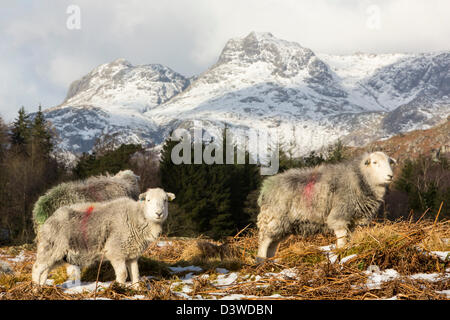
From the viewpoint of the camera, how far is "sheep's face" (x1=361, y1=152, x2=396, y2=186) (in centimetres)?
852

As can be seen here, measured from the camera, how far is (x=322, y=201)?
8406 mm

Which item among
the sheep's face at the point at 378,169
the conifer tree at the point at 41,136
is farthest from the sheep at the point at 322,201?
the conifer tree at the point at 41,136

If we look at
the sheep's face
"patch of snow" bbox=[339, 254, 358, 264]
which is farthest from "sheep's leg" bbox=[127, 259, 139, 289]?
the sheep's face

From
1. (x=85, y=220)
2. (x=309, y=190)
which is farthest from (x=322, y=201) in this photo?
(x=85, y=220)

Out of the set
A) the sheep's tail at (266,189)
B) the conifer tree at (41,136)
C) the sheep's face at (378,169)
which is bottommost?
the sheep's tail at (266,189)

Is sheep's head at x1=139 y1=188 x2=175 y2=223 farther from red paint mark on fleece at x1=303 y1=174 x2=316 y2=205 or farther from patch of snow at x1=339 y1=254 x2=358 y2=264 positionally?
red paint mark on fleece at x1=303 y1=174 x2=316 y2=205

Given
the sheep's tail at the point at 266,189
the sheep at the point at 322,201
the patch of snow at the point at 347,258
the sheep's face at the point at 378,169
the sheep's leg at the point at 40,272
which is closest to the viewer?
the patch of snow at the point at 347,258

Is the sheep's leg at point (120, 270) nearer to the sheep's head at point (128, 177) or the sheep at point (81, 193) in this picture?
the sheep at point (81, 193)

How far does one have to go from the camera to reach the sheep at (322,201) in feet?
27.5

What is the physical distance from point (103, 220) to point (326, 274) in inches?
138

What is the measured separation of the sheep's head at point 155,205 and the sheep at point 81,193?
10.7 feet

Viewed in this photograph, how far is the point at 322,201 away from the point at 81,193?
17.4ft
